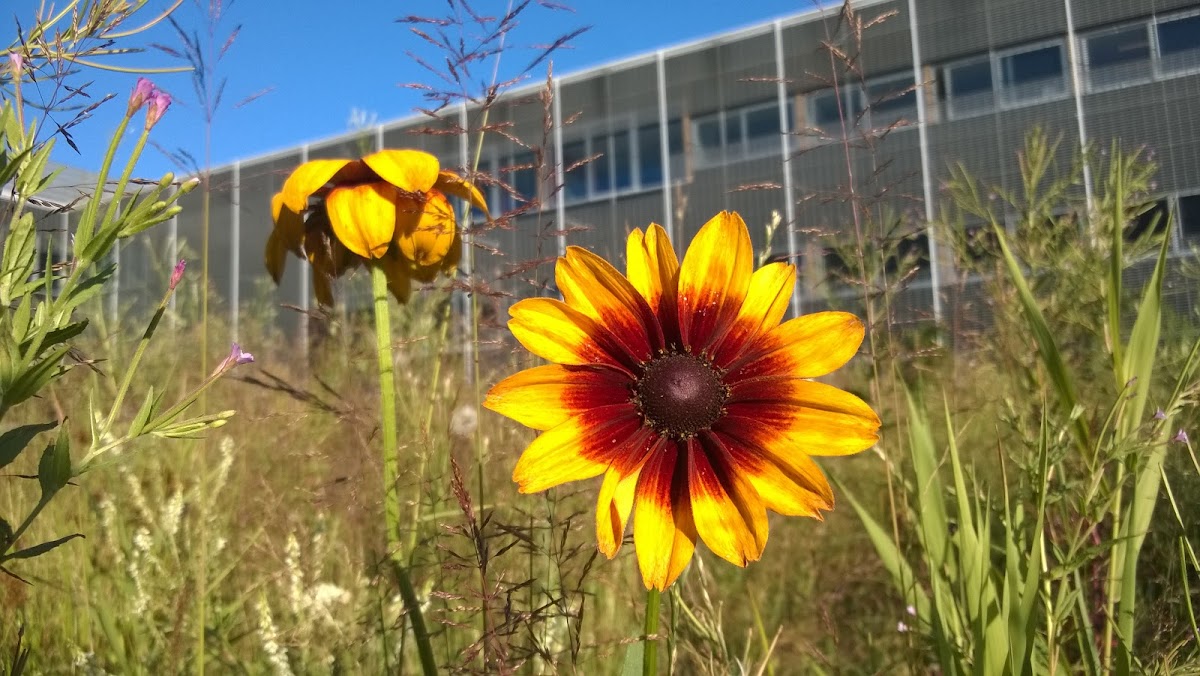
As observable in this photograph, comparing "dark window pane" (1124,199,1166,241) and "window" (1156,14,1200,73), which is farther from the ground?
"window" (1156,14,1200,73)

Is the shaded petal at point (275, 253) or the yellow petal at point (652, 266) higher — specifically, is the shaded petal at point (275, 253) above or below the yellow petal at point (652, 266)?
above

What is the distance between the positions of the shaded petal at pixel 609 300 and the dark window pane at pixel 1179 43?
1332 cm

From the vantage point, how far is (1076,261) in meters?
1.92

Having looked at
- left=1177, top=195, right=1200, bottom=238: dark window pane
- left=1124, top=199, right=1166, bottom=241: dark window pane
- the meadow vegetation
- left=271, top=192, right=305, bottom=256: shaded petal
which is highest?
left=1177, top=195, right=1200, bottom=238: dark window pane

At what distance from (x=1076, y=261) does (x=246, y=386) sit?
3.68m

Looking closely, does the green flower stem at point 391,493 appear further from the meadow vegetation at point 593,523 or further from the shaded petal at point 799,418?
the shaded petal at point 799,418

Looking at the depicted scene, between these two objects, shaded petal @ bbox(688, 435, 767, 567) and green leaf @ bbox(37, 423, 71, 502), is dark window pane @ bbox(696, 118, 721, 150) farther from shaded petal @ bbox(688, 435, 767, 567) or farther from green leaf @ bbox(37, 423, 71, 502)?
green leaf @ bbox(37, 423, 71, 502)

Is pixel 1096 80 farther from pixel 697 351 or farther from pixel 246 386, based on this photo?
pixel 697 351

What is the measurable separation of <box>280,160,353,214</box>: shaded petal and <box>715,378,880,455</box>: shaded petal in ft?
2.11

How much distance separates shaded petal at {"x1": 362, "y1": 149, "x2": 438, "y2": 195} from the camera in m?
1.07

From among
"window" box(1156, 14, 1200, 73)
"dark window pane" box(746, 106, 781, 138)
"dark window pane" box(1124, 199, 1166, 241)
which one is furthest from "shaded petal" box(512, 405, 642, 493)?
"dark window pane" box(746, 106, 781, 138)

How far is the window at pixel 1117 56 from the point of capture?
11.1m

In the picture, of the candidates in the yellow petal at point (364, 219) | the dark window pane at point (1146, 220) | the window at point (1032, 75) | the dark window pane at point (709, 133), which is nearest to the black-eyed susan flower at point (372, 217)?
the yellow petal at point (364, 219)

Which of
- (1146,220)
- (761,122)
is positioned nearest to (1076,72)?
(1146,220)
